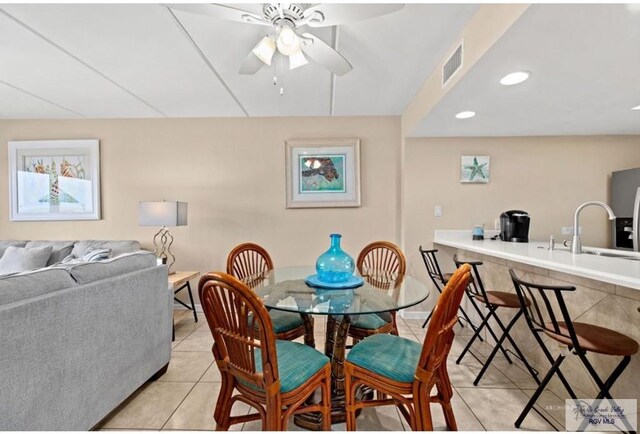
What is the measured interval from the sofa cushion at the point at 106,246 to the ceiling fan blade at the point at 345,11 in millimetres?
3090

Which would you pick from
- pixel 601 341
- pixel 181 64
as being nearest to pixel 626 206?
pixel 601 341

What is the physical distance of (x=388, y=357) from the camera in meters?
1.41

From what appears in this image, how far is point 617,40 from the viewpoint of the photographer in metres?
1.51

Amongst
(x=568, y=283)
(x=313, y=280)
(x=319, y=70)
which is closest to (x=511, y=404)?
(x=568, y=283)

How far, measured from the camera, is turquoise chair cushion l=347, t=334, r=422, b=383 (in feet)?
4.33

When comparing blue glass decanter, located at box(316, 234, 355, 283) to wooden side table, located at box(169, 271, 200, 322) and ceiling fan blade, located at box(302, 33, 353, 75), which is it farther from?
wooden side table, located at box(169, 271, 200, 322)

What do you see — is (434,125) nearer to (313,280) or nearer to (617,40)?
(617,40)

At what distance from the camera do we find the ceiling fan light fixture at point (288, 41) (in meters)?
1.56

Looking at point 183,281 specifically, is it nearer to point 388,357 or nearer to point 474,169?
point 388,357

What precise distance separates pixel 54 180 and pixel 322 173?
3.25 meters

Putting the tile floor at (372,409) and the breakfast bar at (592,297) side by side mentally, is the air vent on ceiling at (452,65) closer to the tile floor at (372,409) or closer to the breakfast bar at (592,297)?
the breakfast bar at (592,297)

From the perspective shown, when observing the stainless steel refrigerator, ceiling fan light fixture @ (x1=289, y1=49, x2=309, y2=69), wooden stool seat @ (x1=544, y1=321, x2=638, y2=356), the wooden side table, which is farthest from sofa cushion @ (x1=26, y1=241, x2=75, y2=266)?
the stainless steel refrigerator

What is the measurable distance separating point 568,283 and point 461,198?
1.62 meters

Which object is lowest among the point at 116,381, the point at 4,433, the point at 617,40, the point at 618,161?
the point at 116,381
